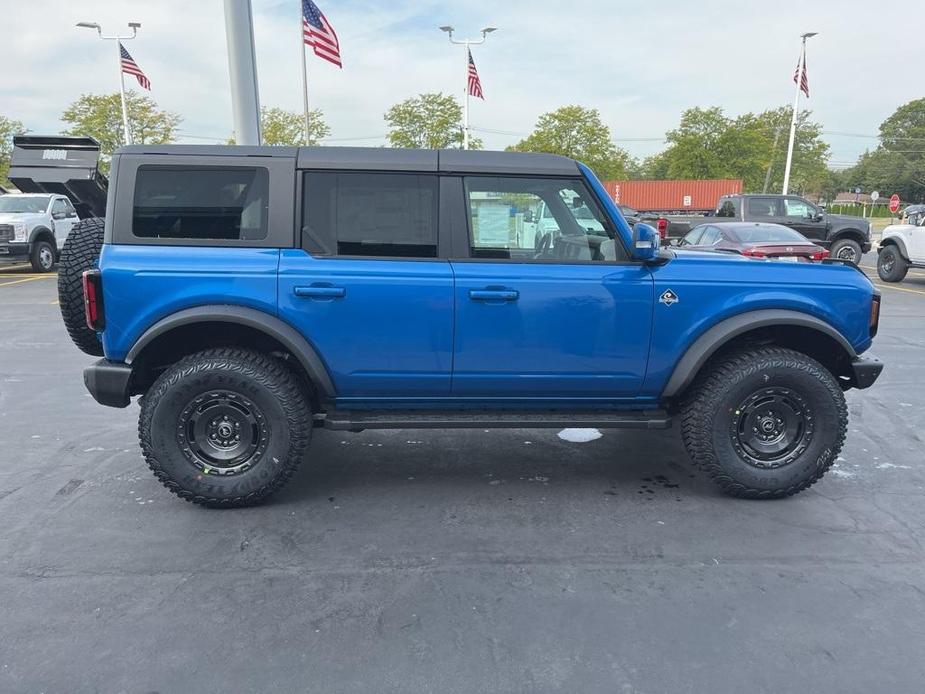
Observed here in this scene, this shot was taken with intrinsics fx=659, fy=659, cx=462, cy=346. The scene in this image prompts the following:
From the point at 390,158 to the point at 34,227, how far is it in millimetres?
14698

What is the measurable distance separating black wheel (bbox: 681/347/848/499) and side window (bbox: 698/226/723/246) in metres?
8.93

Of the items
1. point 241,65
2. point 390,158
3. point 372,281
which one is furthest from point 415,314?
point 241,65

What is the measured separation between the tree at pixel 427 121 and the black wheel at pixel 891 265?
85.1 feet

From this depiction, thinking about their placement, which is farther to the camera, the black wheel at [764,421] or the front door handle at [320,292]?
the black wheel at [764,421]

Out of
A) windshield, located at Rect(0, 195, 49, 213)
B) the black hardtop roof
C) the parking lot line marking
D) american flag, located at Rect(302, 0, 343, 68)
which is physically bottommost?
the parking lot line marking

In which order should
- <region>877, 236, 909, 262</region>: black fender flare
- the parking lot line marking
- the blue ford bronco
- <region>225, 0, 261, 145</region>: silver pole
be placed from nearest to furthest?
the blue ford bronco
<region>225, 0, 261, 145</region>: silver pole
the parking lot line marking
<region>877, 236, 909, 262</region>: black fender flare


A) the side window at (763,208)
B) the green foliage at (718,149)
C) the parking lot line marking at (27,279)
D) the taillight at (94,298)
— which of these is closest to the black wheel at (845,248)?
the side window at (763,208)

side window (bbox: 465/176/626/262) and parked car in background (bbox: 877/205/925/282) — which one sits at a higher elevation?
side window (bbox: 465/176/626/262)

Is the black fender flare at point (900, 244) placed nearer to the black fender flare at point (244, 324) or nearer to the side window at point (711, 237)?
the side window at point (711, 237)

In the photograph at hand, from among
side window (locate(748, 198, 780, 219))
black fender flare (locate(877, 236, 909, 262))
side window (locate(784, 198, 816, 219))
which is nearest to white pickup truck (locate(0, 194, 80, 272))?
side window (locate(748, 198, 780, 219))

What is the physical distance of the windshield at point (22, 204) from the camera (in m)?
15.1

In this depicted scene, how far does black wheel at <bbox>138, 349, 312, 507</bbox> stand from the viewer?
352cm

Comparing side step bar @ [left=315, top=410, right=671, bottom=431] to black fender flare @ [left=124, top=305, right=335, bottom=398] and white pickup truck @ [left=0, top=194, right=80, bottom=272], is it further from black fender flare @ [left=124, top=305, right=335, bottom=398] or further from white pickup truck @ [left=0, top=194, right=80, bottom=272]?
white pickup truck @ [left=0, top=194, right=80, bottom=272]

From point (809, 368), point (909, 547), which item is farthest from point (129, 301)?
point (909, 547)
